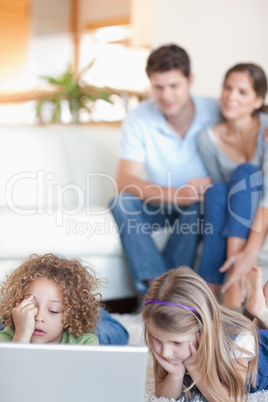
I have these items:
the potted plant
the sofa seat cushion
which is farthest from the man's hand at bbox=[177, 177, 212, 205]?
the potted plant

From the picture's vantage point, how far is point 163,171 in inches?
107

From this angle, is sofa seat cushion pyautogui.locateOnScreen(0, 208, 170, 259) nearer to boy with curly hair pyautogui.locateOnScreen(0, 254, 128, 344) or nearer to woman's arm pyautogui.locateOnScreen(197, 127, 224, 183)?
woman's arm pyautogui.locateOnScreen(197, 127, 224, 183)

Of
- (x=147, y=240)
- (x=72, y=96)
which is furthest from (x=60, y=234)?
(x=72, y=96)

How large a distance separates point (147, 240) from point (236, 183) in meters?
0.44

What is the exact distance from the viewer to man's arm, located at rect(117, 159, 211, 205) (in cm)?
255

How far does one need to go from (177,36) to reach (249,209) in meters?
1.74

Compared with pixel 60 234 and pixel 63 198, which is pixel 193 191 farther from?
pixel 63 198

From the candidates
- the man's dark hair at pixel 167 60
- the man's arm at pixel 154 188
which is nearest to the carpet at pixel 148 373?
the man's arm at pixel 154 188

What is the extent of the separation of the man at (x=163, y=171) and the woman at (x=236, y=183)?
0.33 feet

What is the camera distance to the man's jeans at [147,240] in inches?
97.6

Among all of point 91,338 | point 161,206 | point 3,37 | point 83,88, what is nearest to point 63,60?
point 3,37

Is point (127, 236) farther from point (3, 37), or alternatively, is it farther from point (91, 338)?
point (3, 37)

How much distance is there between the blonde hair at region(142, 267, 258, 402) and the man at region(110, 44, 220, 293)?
3.73 feet

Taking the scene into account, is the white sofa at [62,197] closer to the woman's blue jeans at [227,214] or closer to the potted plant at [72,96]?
the woman's blue jeans at [227,214]
